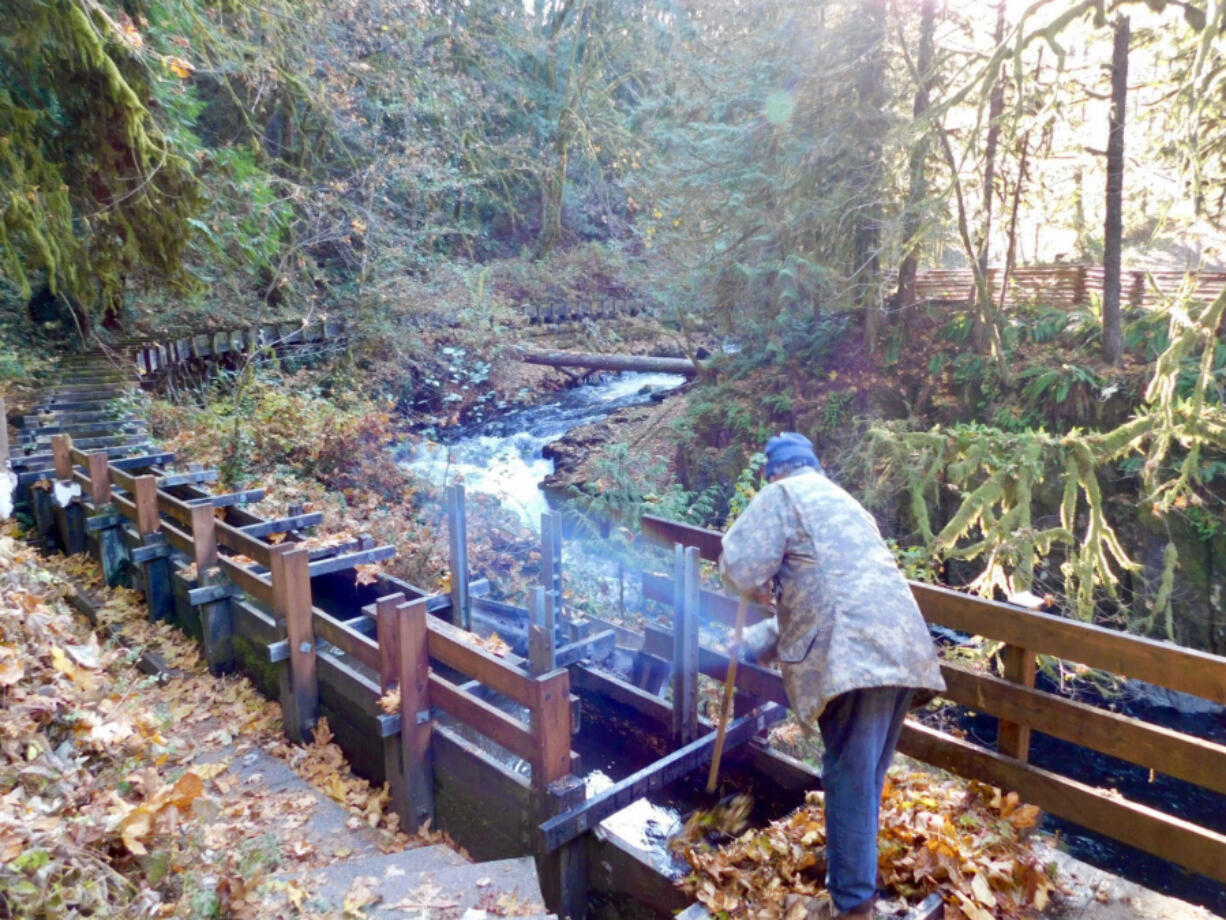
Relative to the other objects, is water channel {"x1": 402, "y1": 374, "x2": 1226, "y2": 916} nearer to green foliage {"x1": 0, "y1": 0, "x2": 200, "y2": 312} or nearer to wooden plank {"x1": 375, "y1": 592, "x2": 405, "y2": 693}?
wooden plank {"x1": 375, "y1": 592, "x2": 405, "y2": 693}

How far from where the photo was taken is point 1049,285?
46.1 feet

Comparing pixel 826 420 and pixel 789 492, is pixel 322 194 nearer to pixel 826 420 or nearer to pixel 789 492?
pixel 826 420

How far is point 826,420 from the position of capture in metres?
14.7

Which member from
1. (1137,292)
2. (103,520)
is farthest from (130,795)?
(1137,292)

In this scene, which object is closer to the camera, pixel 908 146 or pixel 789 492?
pixel 789 492

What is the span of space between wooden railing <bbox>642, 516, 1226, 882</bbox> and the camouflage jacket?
492 mm

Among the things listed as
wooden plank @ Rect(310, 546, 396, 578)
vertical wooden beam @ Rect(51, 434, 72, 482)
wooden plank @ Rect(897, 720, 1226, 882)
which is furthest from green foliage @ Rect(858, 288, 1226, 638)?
vertical wooden beam @ Rect(51, 434, 72, 482)

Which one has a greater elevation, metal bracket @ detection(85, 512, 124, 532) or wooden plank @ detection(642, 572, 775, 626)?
wooden plank @ detection(642, 572, 775, 626)

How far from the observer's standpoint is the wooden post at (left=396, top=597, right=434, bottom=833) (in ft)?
14.0

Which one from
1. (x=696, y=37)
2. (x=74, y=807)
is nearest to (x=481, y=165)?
(x=696, y=37)

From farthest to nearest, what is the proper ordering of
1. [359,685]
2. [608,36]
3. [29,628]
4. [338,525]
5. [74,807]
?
[608,36] < [338,525] < [359,685] < [29,628] < [74,807]

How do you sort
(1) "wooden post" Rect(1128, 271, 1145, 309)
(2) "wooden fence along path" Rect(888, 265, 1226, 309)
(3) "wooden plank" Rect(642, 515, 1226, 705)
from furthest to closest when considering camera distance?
(2) "wooden fence along path" Rect(888, 265, 1226, 309), (1) "wooden post" Rect(1128, 271, 1145, 309), (3) "wooden plank" Rect(642, 515, 1226, 705)

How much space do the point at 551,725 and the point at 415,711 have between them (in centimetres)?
105

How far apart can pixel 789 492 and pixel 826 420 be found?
39.1ft
